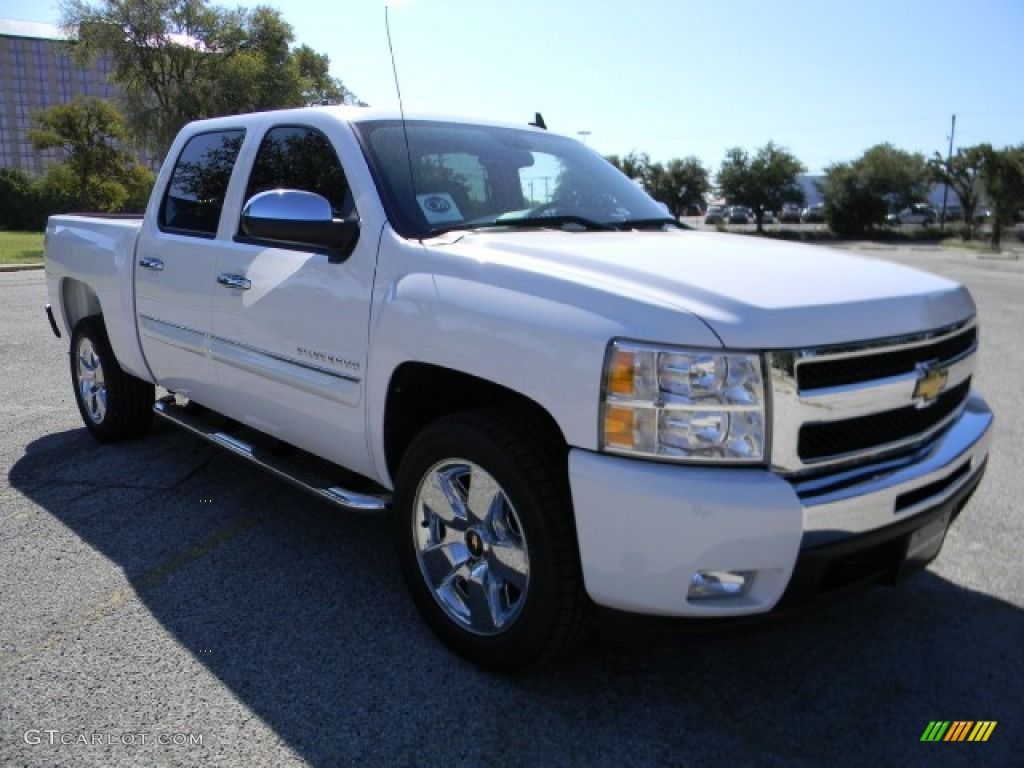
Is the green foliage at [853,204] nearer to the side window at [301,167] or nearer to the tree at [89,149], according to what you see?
the tree at [89,149]

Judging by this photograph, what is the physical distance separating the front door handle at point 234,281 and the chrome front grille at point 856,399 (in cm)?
233

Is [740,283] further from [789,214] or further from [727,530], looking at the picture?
[789,214]

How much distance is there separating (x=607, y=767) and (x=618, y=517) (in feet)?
2.36

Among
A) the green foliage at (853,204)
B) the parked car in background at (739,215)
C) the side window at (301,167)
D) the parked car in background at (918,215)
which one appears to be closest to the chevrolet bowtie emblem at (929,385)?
the side window at (301,167)

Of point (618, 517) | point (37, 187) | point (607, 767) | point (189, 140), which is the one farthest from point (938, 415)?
point (37, 187)

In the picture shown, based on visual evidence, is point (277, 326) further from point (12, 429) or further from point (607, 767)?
point (12, 429)

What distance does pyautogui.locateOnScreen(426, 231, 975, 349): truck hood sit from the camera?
2328 millimetres

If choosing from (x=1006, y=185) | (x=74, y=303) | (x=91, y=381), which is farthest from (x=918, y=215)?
(x=91, y=381)

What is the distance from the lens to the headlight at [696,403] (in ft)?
7.47

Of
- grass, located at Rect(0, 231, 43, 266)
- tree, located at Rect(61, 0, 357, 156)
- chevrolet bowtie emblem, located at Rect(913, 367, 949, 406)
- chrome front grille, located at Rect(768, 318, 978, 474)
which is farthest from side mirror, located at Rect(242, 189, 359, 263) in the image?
tree, located at Rect(61, 0, 357, 156)

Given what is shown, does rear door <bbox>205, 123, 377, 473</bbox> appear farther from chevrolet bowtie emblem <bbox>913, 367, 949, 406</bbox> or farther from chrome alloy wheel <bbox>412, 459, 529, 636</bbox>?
chevrolet bowtie emblem <bbox>913, 367, 949, 406</bbox>

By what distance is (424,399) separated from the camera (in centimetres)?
317

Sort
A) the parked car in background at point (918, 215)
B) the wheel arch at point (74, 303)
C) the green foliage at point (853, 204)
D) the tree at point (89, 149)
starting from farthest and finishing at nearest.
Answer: the parked car in background at point (918, 215)
the green foliage at point (853, 204)
the tree at point (89, 149)
the wheel arch at point (74, 303)

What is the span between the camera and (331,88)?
182 ft
